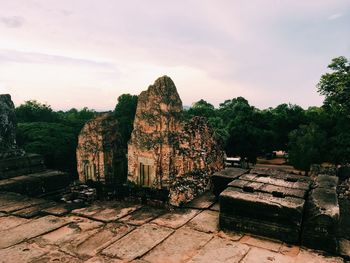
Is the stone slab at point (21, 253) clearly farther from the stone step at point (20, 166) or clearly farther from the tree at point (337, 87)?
the tree at point (337, 87)

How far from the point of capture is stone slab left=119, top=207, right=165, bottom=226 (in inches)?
213

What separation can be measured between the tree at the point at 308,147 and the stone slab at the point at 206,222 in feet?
44.2

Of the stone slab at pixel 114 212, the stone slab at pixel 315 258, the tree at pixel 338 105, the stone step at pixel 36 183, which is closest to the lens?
the stone slab at pixel 315 258

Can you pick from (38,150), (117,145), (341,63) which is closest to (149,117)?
(117,145)

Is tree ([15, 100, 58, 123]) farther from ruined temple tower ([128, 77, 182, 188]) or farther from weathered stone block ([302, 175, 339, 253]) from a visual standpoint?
weathered stone block ([302, 175, 339, 253])

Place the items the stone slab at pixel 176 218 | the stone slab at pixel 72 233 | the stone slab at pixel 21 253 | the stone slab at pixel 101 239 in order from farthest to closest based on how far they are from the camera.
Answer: the stone slab at pixel 176 218 → the stone slab at pixel 72 233 → the stone slab at pixel 101 239 → the stone slab at pixel 21 253

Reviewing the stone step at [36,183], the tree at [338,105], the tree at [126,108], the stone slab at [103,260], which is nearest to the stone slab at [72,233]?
the stone slab at [103,260]

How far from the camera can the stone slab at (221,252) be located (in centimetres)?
407

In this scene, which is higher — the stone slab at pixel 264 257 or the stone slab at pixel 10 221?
the stone slab at pixel 10 221

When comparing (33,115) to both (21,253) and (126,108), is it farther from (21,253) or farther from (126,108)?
(21,253)

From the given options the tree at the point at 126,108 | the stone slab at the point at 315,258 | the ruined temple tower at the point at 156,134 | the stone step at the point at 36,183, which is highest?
the tree at the point at 126,108

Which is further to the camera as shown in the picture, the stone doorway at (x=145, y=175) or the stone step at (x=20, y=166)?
the stone step at (x=20, y=166)

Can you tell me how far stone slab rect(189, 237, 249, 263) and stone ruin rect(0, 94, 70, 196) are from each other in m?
5.09

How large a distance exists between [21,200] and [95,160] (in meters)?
1.86
